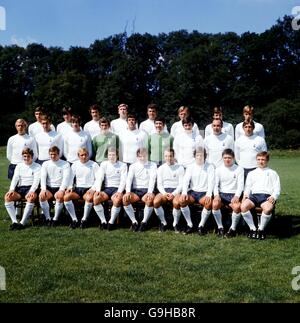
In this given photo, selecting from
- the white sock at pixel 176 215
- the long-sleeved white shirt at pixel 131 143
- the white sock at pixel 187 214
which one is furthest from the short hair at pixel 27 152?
the white sock at pixel 187 214

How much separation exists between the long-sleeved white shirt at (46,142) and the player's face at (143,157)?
1.93 meters

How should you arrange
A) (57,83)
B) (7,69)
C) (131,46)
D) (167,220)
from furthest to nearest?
(7,69) < (131,46) < (57,83) < (167,220)

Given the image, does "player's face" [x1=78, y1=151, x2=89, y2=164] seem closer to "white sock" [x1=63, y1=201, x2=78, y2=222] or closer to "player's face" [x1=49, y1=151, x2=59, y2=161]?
"player's face" [x1=49, y1=151, x2=59, y2=161]

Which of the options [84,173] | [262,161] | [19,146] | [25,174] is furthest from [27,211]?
[262,161]

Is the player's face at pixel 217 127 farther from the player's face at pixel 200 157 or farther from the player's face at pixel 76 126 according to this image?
the player's face at pixel 76 126

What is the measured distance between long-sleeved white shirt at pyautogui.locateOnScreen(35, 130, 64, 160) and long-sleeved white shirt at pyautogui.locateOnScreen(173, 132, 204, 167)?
2759mm

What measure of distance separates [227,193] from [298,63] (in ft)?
183

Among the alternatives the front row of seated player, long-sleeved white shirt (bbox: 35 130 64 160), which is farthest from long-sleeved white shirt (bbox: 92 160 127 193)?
long-sleeved white shirt (bbox: 35 130 64 160)

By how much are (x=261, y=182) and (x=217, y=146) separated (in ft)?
4.23

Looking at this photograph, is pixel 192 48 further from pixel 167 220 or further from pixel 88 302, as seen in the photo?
pixel 88 302

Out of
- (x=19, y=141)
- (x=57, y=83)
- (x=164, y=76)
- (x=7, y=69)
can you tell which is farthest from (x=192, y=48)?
(x=19, y=141)

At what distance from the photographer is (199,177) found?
944 cm

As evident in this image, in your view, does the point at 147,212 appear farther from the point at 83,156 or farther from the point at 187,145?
the point at 83,156
